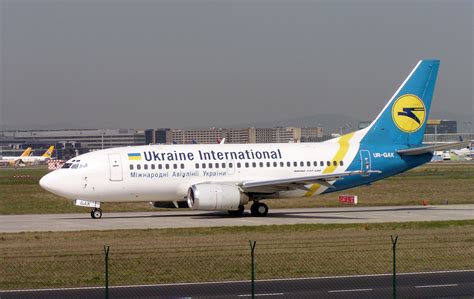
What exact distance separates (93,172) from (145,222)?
405cm

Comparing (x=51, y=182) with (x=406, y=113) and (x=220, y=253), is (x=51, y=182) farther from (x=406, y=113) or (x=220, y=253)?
(x=406, y=113)

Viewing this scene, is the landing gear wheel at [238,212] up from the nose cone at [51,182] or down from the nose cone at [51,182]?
down

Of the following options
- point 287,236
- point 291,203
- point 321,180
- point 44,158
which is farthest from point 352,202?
point 44,158

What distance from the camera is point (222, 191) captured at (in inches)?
1599

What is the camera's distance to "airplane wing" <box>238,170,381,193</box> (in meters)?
41.3

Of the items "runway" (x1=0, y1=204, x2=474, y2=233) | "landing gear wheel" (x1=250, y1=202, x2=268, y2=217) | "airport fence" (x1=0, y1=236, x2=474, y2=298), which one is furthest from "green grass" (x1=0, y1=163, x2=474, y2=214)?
"airport fence" (x1=0, y1=236, x2=474, y2=298)

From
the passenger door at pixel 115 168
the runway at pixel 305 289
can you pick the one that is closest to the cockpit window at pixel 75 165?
the passenger door at pixel 115 168

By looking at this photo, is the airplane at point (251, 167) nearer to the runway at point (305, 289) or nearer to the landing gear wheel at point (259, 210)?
the landing gear wheel at point (259, 210)

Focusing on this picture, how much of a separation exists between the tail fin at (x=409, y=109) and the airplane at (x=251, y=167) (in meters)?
0.05

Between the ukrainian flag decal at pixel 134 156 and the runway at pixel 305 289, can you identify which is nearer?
the runway at pixel 305 289

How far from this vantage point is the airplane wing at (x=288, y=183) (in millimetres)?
41281

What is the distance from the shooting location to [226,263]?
1001 inches

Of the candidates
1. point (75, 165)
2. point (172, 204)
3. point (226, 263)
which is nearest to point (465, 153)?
point (172, 204)

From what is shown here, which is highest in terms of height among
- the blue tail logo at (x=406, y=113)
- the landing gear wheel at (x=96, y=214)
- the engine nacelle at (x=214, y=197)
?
the blue tail logo at (x=406, y=113)
